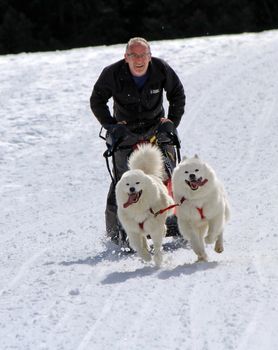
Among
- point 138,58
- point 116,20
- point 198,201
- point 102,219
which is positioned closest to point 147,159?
point 198,201

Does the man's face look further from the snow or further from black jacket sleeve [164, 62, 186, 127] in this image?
the snow

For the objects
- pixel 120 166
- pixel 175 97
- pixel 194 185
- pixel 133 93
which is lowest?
pixel 120 166

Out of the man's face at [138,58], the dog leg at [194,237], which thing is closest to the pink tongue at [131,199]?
the dog leg at [194,237]

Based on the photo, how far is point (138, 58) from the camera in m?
5.87

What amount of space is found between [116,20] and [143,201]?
28673 millimetres

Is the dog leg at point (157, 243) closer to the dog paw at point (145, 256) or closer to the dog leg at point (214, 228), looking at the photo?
the dog paw at point (145, 256)

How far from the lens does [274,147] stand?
10.6m

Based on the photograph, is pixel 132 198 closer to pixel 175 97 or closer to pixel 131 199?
pixel 131 199

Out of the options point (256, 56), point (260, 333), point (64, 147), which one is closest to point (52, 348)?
point (260, 333)

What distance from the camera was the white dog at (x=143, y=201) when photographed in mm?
5301

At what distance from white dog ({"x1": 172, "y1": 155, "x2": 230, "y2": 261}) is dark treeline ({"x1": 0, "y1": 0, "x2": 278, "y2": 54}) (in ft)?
86.6

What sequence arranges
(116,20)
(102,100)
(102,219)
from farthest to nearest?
(116,20)
(102,219)
(102,100)

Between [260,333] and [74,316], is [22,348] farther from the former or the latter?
[260,333]

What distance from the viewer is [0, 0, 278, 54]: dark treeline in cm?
3173
